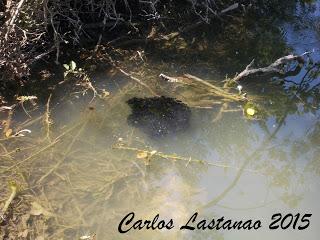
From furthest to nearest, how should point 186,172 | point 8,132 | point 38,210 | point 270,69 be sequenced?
point 270,69
point 8,132
point 186,172
point 38,210

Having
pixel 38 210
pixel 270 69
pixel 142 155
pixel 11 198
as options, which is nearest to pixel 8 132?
pixel 11 198

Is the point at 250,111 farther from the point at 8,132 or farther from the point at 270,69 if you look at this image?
the point at 8,132

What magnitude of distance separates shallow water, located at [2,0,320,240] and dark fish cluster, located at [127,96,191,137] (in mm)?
60

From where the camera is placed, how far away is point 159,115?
3816 mm

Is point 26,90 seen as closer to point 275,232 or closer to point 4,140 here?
point 4,140

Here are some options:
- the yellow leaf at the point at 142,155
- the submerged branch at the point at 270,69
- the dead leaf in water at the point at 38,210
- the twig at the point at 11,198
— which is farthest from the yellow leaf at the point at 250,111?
the twig at the point at 11,198

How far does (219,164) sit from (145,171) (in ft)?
1.73

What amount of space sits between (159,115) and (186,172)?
605 mm

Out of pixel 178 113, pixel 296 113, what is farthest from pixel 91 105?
pixel 296 113

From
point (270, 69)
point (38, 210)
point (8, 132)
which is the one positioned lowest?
point (38, 210)

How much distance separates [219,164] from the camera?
3473 millimetres

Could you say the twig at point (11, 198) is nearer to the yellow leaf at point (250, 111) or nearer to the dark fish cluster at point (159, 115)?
the dark fish cluster at point (159, 115)

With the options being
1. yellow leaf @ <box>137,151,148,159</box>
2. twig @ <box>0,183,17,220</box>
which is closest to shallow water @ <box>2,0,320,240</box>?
yellow leaf @ <box>137,151,148,159</box>

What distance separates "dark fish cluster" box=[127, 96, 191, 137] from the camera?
370 cm
